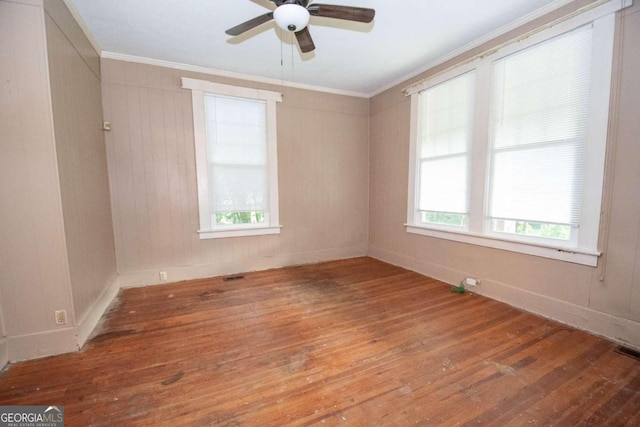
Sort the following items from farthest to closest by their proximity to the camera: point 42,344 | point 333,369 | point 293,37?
1. point 293,37
2. point 42,344
3. point 333,369

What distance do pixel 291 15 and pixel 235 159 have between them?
2310 millimetres

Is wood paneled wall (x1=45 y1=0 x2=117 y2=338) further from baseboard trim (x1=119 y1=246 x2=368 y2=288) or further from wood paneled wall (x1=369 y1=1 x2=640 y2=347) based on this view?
wood paneled wall (x1=369 y1=1 x2=640 y2=347)

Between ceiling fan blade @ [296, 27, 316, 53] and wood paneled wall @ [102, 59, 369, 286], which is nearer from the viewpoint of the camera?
ceiling fan blade @ [296, 27, 316, 53]

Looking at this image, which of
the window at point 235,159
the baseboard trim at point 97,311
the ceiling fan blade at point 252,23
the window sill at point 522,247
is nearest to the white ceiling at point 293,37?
the ceiling fan blade at point 252,23

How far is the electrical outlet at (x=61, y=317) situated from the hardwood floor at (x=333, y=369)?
260mm

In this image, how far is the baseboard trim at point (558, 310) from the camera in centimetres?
208

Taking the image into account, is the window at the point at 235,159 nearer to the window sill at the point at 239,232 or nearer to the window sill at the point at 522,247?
the window sill at the point at 239,232

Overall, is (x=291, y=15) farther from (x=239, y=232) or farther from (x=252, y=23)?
(x=239, y=232)

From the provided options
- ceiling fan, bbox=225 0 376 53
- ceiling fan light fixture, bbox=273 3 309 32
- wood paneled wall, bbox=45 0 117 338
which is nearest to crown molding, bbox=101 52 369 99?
wood paneled wall, bbox=45 0 117 338

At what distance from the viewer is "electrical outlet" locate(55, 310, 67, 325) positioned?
6.59ft

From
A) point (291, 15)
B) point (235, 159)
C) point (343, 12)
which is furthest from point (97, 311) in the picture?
point (343, 12)

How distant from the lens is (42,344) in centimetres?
197

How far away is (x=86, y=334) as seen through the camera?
2217 millimetres

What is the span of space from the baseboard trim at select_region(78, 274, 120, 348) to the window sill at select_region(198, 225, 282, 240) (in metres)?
1.12
